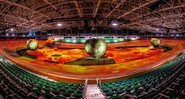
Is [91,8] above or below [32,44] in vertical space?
above

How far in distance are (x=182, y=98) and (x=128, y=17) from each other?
2854 cm

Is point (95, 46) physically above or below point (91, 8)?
below

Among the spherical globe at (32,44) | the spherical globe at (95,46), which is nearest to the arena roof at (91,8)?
the spherical globe at (32,44)

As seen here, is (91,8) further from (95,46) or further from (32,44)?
(95,46)

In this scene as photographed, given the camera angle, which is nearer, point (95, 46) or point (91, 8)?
point (95, 46)

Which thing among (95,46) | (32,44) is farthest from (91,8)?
(95,46)

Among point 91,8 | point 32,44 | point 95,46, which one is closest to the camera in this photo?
point 95,46

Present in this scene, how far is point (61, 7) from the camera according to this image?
2438cm

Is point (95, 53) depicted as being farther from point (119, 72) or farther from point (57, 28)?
point (57, 28)

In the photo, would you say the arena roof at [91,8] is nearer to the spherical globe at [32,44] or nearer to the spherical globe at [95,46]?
the spherical globe at [32,44]

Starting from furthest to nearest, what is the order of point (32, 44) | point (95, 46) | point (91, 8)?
point (91, 8) → point (32, 44) → point (95, 46)

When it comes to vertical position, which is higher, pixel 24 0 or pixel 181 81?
pixel 24 0

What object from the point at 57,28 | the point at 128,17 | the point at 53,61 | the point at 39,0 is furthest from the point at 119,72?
the point at 57,28

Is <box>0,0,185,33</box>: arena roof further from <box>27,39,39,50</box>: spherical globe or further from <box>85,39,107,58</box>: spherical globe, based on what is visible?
<box>85,39,107,58</box>: spherical globe
